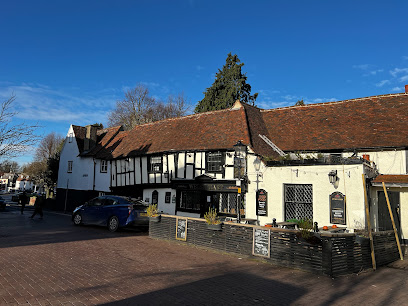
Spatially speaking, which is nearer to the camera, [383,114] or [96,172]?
[383,114]

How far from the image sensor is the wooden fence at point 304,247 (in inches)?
299

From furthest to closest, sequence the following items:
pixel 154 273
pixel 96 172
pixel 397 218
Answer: pixel 96 172 → pixel 397 218 → pixel 154 273

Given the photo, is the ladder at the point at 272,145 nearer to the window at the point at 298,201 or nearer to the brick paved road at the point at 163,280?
the window at the point at 298,201

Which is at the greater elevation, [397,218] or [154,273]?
[397,218]

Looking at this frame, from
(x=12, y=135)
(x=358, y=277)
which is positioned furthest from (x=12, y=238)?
(x=358, y=277)

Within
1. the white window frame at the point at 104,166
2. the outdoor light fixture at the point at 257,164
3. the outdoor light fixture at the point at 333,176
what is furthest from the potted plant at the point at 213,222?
the white window frame at the point at 104,166

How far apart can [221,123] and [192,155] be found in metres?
3.12

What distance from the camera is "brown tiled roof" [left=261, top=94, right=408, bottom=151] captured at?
51.8 feet

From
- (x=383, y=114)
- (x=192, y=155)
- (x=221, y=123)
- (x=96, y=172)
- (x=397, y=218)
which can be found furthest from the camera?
(x=96, y=172)

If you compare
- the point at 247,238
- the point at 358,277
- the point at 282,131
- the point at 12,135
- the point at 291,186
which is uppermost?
the point at 282,131

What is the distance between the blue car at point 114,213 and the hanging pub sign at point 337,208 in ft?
26.5

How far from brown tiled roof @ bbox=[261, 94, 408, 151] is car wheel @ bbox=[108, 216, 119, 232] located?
10.2 m

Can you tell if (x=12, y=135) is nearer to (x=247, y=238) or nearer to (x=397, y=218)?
(x=247, y=238)

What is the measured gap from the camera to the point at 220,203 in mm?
17719
